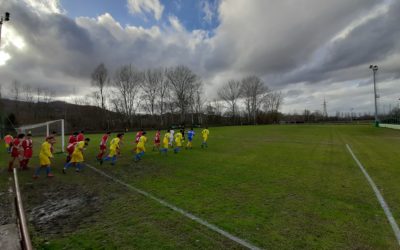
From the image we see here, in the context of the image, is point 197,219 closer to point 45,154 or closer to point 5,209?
point 5,209

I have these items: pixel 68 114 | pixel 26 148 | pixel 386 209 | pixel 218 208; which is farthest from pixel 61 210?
pixel 68 114

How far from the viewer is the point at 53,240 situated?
4980mm

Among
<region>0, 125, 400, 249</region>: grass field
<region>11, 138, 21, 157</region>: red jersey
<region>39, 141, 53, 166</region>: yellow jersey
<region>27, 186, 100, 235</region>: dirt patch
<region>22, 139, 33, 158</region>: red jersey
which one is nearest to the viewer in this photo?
<region>0, 125, 400, 249</region>: grass field

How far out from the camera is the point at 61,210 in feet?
22.7

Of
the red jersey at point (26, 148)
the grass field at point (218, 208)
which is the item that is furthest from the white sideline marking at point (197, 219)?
the red jersey at point (26, 148)

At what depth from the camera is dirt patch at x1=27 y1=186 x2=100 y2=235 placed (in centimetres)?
573

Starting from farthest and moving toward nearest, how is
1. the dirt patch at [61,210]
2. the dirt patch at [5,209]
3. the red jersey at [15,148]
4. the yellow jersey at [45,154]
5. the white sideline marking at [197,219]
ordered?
1. the red jersey at [15,148]
2. the yellow jersey at [45,154]
3. the dirt patch at [5,209]
4. the dirt patch at [61,210]
5. the white sideline marking at [197,219]

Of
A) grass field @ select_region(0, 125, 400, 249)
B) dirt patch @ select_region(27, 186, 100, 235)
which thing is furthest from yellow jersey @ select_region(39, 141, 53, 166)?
dirt patch @ select_region(27, 186, 100, 235)

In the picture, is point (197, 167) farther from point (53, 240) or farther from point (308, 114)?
point (308, 114)

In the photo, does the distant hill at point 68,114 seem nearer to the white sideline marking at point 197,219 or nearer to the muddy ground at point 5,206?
the muddy ground at point 5,206

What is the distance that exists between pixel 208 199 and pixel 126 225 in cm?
265

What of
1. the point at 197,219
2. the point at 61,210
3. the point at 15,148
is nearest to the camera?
the point at 197,219

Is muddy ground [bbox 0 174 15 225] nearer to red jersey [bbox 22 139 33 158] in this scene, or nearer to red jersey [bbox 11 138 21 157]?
red jersey [bbox 22 139 33 158]

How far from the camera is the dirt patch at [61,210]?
18.8 ft
